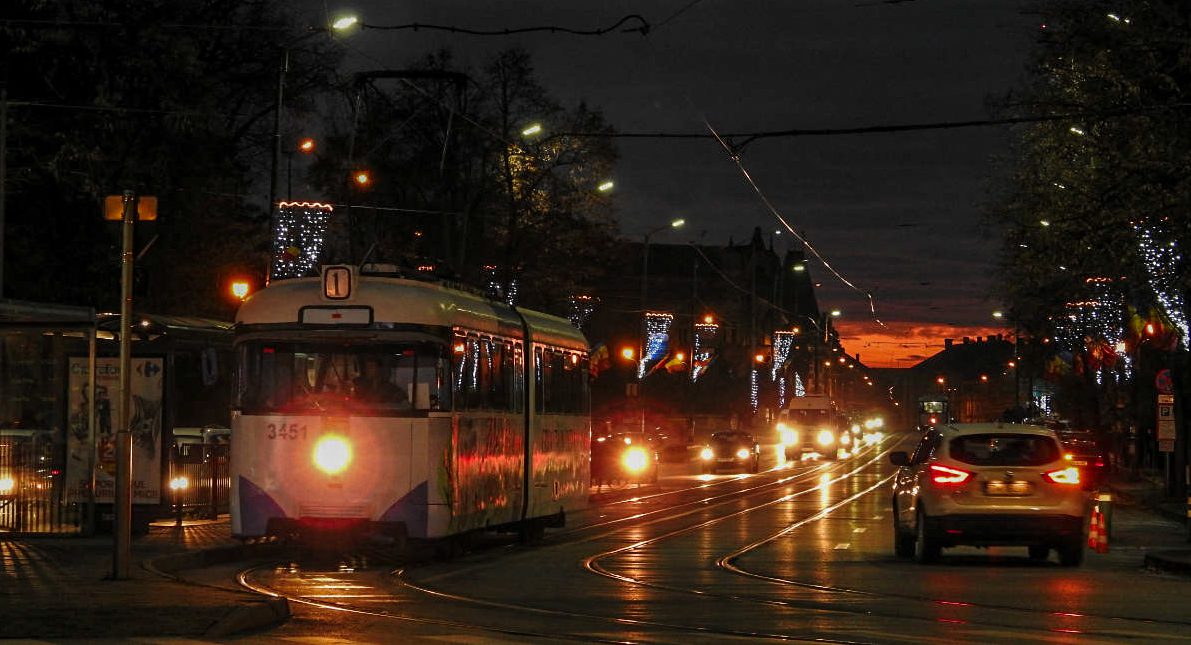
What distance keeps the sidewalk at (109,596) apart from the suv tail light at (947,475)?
8.49 meters

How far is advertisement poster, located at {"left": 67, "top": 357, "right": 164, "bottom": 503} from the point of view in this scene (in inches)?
903

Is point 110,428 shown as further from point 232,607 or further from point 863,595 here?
point 863,595

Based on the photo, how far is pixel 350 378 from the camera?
67.5ft

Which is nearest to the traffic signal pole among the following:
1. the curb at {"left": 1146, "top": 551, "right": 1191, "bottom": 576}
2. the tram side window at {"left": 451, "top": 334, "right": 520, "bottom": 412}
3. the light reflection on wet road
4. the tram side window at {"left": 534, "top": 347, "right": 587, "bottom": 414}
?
the light reflection on wet road

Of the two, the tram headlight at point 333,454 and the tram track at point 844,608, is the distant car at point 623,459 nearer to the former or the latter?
the tram track at point 844,608

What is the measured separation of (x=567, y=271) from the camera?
5934cm

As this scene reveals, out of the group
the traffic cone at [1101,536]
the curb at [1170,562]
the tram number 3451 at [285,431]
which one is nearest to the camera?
the tram number 3451 at [285,431]

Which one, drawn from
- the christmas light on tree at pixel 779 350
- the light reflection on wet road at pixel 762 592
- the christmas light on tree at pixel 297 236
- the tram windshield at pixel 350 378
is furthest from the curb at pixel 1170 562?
the christmas light on tree at pixel 779 350

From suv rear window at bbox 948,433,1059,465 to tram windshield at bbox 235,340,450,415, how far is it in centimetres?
632

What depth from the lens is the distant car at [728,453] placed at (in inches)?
2571

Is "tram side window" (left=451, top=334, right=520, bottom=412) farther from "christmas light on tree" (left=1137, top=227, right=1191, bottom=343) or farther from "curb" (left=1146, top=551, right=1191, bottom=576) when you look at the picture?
"christmas light on tree" (left=1137, top=227, right=1191, bottom=343)

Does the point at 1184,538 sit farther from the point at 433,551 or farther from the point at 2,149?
the point at 2,149

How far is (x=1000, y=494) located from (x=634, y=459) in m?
29.4

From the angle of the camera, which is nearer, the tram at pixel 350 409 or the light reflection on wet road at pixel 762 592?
the light reflection on wet road at pixel 762 592
